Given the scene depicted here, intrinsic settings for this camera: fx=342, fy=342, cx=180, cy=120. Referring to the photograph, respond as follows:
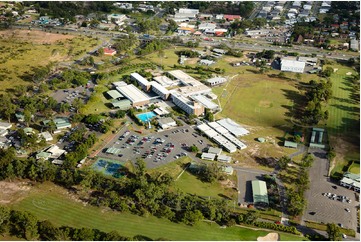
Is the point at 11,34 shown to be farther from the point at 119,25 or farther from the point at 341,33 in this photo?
the point at 341,33

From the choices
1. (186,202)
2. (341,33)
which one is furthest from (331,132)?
(341,33)

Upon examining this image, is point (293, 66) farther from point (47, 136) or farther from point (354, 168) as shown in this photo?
point (47, 136)

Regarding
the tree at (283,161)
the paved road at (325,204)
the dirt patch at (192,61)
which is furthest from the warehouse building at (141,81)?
the paved road at (325,204)

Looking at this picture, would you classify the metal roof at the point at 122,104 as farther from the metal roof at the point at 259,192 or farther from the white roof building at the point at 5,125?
the metal roof at the point at 259,192

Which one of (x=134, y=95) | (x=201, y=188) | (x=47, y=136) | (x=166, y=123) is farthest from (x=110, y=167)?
(x=134, y=95)

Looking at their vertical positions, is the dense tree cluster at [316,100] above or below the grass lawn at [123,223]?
above
